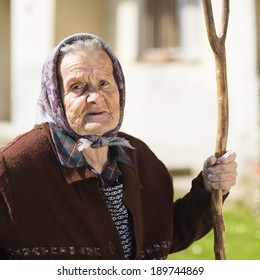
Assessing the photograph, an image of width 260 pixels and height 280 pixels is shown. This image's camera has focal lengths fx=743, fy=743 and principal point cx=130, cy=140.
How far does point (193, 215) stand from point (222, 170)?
25cm

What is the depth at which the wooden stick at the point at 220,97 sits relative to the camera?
2.55 m

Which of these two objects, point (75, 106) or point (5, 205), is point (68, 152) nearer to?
point (75, 106)

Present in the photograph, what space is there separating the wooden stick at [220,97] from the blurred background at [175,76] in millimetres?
3231

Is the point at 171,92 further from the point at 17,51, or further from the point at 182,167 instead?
the point at 17,51

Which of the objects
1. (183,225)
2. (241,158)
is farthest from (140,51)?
(183,225)

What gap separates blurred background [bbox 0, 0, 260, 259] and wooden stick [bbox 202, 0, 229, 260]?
323cm

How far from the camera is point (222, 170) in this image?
8.66ft

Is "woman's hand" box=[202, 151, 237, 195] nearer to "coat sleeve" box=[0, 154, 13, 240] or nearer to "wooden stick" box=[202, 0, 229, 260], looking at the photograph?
"wooden stick" box=[202, 0, 229, 260]

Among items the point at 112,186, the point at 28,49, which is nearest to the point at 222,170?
the point at 112,186

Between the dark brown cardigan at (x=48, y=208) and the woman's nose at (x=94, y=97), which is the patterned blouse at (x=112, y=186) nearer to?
the dark brown cardigan at (x=48, y=208)

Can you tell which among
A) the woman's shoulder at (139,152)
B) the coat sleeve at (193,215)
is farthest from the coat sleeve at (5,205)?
the coat sleeve at (193,215)

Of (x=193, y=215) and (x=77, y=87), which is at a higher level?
(x=77, y=87)

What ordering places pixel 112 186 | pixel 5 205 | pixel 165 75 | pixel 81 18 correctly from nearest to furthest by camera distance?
pixel 5 205
pixel 112 186
pixel 165 75
pixel 81 18

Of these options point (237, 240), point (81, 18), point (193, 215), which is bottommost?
point (237, 240)
